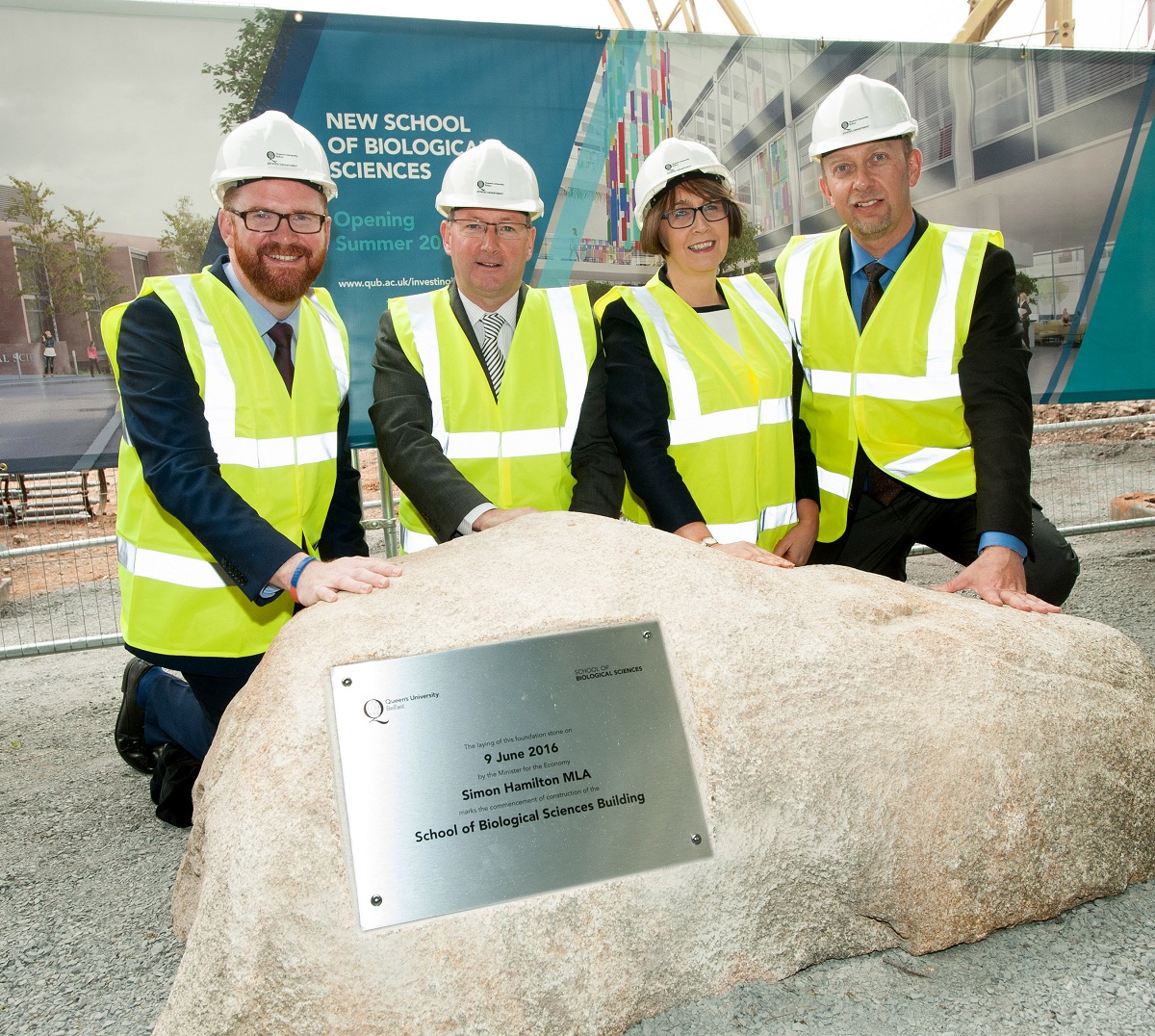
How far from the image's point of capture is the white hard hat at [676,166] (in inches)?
149

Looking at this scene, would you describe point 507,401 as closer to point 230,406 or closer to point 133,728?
point 230,406

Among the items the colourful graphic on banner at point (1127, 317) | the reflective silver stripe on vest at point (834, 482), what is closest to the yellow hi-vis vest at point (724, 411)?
the reflective silver stripe on vest at point (834, 482)

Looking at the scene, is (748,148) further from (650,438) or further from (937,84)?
(650,438)

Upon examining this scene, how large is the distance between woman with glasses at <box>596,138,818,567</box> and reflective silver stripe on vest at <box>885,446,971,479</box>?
399 millimetres

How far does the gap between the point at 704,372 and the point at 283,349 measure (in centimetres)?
158

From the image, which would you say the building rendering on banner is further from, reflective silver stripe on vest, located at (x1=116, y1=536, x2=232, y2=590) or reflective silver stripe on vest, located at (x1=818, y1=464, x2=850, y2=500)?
reflective silver stripe on vest, located at (x1=116, y1=536, x2=232, y2=590)

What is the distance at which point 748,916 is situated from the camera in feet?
7.30

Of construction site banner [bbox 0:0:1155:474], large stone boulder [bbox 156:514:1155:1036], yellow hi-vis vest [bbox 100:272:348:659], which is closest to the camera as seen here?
large stone boulder [bbox 156:514:1155:1036]

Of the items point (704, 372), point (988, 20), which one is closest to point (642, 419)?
point (704, 372)

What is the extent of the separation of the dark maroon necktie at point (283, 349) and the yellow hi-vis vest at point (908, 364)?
199cm

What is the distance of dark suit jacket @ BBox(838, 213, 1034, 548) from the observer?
3.28m

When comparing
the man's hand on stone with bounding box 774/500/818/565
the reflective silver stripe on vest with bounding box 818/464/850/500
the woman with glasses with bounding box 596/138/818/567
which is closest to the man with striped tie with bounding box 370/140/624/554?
the woman with glasses with bounding box 596/138/818/567

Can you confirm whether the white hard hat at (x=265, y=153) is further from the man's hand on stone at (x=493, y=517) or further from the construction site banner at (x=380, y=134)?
the construction site banner at (x=380, y=134)

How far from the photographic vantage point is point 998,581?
3.09 meters
